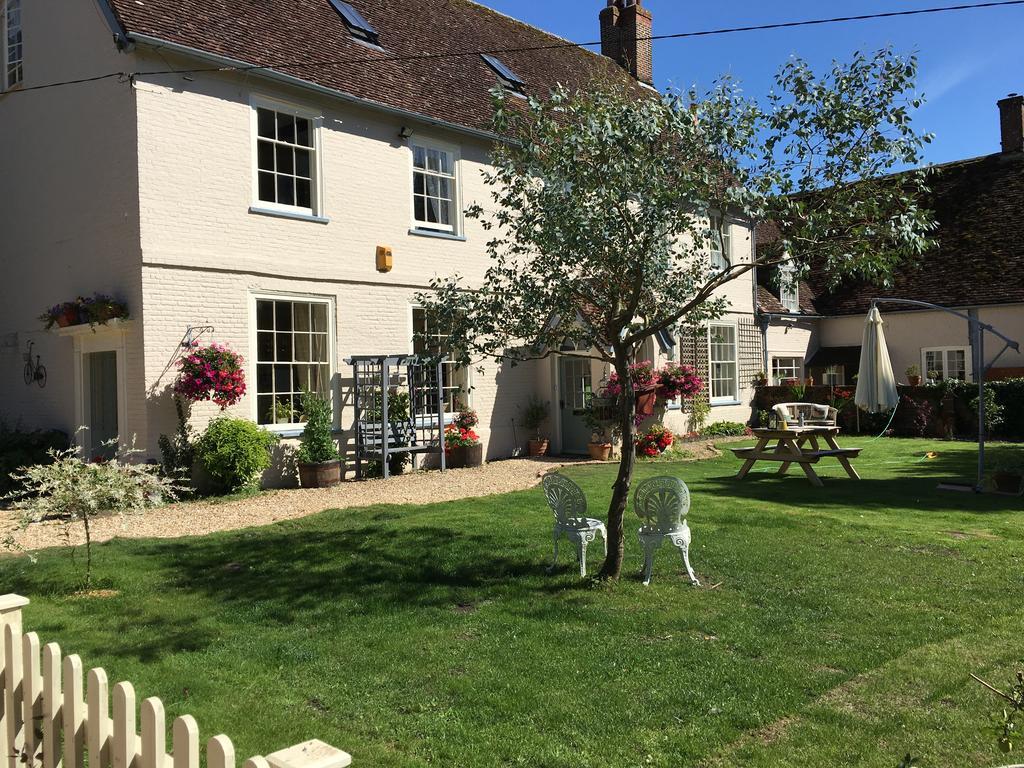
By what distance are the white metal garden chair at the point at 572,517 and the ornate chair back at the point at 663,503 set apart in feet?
1.43

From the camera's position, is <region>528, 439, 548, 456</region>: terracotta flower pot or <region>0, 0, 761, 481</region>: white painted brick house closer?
<region>0, 0, 761, 481</region>: white painted brick house

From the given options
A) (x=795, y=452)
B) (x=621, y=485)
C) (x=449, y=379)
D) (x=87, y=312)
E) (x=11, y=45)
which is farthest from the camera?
(x=449, y=379)

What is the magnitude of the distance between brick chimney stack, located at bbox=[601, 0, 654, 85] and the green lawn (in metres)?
17.9

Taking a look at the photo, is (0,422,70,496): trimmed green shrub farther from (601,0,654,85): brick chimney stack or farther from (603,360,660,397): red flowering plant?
(601,0,654,85): brick chimney stack

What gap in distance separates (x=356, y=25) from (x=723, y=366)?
1259cm

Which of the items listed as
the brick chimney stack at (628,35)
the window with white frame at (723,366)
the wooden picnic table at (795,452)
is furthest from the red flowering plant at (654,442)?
the brick chimney stack at (628,35)

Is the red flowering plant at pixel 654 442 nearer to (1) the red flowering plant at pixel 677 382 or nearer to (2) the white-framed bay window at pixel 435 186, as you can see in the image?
(1) the red flowering plant at pixel 677 382

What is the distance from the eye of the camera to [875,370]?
49.2ft

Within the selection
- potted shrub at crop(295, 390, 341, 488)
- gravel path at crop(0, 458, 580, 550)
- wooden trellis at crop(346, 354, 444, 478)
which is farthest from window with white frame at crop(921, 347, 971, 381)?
potted shrub at crop(295, 390, 341, 488)

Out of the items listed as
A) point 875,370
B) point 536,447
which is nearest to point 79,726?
point 536,447

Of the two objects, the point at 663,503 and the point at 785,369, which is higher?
the point at 785,369

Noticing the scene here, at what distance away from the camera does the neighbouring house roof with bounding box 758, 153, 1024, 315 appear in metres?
21.7

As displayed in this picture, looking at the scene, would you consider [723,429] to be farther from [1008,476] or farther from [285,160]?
[285,160]

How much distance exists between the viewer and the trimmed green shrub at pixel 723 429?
795 inches
